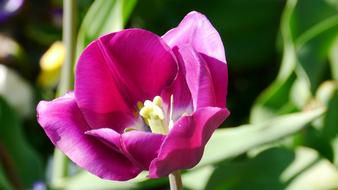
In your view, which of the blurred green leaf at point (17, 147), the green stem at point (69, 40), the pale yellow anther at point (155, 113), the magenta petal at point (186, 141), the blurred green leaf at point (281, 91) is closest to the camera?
the magenta petal at point (186, 141)

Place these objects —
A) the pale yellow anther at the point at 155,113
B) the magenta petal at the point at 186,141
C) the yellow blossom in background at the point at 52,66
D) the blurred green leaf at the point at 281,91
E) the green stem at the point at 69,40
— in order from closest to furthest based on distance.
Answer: the magenta petal at the point at 186,141 → the pale yellow anther at the point at 155,113 → the green stem at the point at 69,40 → the blurred green leaf at the point at 281,91 → the yellow blossom in background at the point at 52,66

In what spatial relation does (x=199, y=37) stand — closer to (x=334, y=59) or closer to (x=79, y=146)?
(x=79, y=146)

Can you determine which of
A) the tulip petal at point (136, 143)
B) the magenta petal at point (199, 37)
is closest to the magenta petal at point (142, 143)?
the tulip petal at point (136, 143)

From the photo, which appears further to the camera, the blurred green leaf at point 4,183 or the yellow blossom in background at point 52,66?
the yellow blossom in background at point 52,66

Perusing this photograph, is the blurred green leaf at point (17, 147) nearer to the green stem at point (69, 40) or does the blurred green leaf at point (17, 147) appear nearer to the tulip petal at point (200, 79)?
the green stem at point (69, 40)

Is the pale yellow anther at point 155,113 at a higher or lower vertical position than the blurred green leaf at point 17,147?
higher

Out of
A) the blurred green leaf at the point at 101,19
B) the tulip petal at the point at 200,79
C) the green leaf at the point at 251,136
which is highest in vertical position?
the tulip petal at the point at 200,79

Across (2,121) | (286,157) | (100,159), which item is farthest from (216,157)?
(2,121)

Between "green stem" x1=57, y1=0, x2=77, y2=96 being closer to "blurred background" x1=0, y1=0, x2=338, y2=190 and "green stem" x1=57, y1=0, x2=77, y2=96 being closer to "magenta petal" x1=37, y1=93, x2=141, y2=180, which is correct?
"blurred background" x1=0, y1=0, x2=338, y2=190
